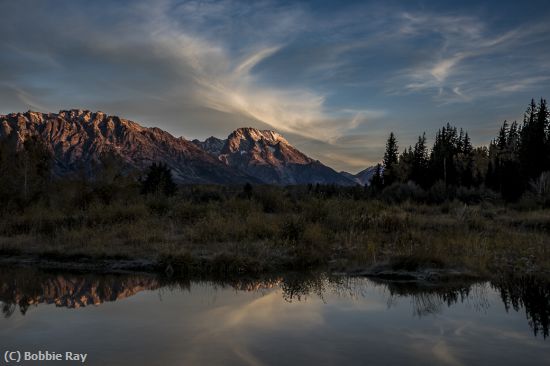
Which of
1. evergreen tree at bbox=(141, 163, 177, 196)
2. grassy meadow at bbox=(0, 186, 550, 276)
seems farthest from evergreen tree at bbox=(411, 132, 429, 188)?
grassy meadow at bbox=(0, 186, 550, 276)

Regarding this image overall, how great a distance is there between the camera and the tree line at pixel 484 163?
159 ft

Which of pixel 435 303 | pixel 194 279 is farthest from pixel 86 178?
pixel 435 303

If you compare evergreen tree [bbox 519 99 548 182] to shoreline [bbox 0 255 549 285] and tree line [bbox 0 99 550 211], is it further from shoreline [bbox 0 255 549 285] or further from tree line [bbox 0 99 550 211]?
shoreline [bbox 0 255 549 285]

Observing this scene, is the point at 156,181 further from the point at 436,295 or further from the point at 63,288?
the point at 436,295

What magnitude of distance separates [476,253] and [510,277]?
5.98 feet

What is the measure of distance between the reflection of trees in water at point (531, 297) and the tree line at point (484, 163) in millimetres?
29553

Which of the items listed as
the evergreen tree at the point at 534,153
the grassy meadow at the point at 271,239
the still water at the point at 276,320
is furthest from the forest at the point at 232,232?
the evergreen tree at the point at 534,153

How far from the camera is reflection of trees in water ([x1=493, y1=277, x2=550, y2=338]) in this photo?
752 centimetres

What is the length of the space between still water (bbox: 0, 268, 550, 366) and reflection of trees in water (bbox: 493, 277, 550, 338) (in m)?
0.02

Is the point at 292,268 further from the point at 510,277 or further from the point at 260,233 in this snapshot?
the point at 510,277

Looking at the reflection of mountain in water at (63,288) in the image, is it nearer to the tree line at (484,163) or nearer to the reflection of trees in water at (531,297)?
the reflection of trees in water at (531,297)

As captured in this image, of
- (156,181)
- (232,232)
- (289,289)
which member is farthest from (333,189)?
(289,289)

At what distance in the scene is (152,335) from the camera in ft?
22.4

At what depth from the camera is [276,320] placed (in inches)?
302
